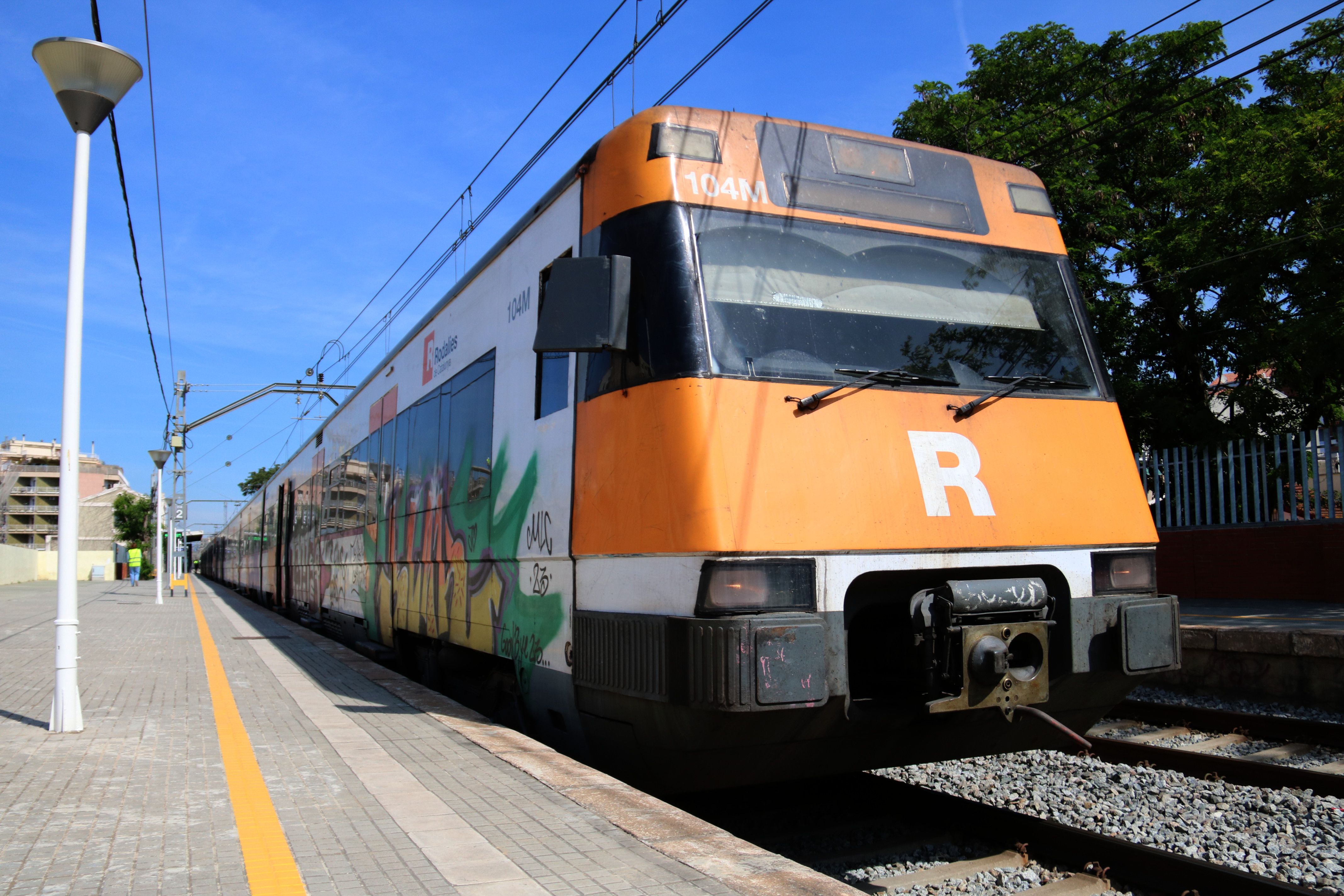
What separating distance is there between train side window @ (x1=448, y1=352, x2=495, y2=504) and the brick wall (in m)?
10.9

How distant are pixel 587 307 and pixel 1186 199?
16.6 meters

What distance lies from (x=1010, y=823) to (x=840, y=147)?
3195 mm

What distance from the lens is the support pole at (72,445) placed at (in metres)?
6.04

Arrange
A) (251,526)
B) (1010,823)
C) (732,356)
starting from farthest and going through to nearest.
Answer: (251,526) < (1010,823) < (732,356)

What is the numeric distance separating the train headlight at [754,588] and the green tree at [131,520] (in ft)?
278

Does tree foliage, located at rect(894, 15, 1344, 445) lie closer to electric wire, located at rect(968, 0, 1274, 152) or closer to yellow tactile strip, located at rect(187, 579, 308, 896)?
electric wire, located at rect(968, 0, 1274, 152)

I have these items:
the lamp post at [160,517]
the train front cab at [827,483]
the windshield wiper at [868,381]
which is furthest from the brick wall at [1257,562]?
the lamp post at [160,517]

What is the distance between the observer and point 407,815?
4016mm

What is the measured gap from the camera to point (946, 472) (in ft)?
14.4

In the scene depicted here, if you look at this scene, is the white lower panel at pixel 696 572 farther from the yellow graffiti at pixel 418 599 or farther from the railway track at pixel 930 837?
the yellow graffiti at pixel 418 599

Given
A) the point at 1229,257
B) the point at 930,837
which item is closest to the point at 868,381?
the point at 930,837

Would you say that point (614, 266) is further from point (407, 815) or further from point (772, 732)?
point (407, 815)

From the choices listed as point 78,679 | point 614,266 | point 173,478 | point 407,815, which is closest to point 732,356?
point 614,266

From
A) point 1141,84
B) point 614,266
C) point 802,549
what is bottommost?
point 802,549
